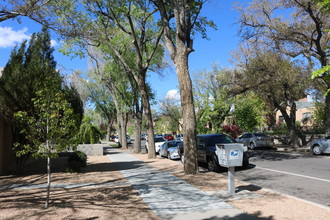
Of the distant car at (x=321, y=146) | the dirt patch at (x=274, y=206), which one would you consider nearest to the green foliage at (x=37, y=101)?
the dirt patch at (x=274, y=206)

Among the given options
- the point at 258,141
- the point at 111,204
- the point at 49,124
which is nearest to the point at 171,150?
the point at 258,141

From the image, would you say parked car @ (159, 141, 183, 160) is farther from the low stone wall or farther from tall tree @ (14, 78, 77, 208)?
tall tree @ (14, 78, 77, 208)

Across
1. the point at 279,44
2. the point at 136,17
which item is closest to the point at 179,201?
the point at 136,17

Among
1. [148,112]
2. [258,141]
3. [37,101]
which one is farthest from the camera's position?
[258,141]

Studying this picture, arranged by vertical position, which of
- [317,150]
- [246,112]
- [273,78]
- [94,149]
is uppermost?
[273,78]

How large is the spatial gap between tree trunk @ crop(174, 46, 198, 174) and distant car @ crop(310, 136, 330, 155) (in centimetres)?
1060

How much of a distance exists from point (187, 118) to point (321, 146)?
11.1 meters

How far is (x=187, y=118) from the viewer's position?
11.1 meters

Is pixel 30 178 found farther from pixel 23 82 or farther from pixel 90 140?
pixel 90 140

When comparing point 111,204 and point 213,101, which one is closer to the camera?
point 111,204

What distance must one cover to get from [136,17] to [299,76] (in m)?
12.9

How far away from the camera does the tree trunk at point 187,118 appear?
11.1m

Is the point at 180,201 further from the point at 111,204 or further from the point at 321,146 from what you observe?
the point at 321,146

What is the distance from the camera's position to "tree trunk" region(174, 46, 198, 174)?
1106 cm
